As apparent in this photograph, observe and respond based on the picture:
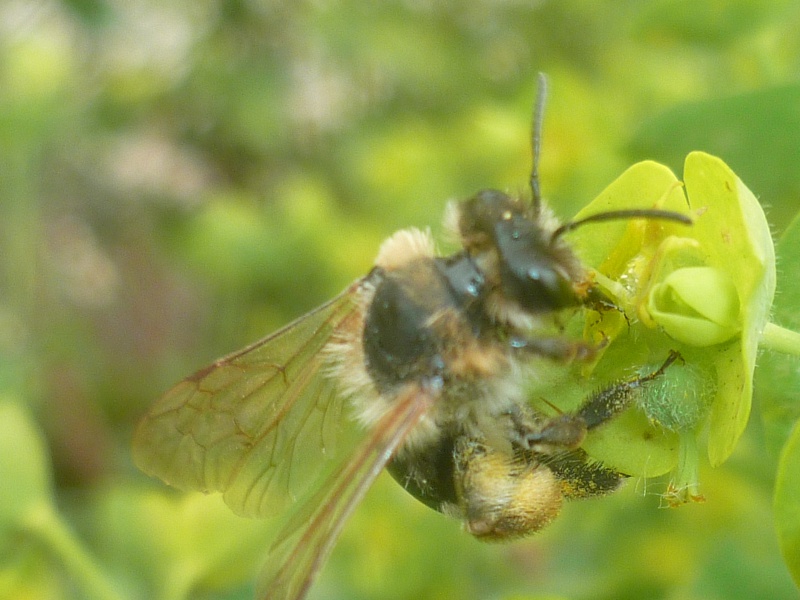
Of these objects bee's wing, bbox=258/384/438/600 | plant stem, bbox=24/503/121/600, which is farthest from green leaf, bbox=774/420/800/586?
plant stem, bbox=24/503/121/600

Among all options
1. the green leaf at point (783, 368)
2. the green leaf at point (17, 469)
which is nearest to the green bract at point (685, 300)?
the green leaf at point (783, 368)

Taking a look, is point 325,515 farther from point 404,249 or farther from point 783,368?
point 783,368

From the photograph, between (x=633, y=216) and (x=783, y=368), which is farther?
(x=783, y=368)

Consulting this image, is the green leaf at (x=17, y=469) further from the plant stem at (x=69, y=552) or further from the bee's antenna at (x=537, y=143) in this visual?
the bee's antenna at (x=537, y=143)

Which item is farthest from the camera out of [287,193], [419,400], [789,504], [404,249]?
[287,193]

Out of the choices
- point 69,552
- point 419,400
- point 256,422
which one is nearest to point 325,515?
point 419,400

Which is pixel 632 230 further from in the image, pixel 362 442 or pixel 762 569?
pixel 762 569

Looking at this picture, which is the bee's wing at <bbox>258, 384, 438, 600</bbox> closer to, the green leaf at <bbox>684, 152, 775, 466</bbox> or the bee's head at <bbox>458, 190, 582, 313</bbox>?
the bee's head at <bbox>458, 190, 582, 313</bbox>

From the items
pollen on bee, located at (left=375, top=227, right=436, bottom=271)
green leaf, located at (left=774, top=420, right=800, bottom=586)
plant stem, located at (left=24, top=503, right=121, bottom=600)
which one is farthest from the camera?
plant stem, located at (left=24, top=503, right=121, bottom=600)
